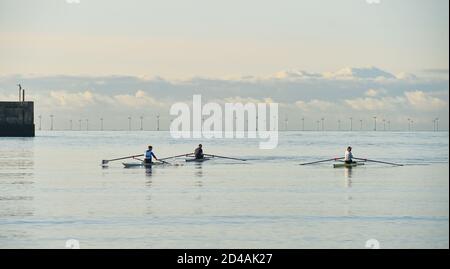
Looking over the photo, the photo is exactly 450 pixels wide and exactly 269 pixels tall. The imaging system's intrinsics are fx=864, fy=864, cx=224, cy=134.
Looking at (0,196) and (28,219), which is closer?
(28,219)

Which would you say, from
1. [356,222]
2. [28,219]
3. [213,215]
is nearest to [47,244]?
[28,219]

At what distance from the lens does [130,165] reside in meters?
78.3

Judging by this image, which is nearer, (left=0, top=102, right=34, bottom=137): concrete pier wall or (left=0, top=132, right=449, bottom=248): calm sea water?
(left=0, top=132, right=449, bottom=248): calm sea water

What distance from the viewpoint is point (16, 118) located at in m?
187

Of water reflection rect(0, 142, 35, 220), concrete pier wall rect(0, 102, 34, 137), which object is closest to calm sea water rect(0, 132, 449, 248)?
water reflection rect(0, 142, 35, 220)

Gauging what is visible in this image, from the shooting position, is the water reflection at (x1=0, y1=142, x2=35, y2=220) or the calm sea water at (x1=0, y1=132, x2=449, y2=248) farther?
the water reflection at (x1=0, y1=142, x2=35, y2=220)

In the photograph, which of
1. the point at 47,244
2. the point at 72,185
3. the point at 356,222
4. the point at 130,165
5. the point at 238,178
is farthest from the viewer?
the point at 130,165

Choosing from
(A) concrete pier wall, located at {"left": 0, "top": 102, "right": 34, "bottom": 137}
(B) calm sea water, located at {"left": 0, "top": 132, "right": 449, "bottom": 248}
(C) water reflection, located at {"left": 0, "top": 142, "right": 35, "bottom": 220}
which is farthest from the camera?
(A) concrete pier wall, located at {"left": 0, "top": 102, "right": 34, "bottom": 137}

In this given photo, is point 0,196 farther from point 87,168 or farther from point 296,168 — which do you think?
point 296,168

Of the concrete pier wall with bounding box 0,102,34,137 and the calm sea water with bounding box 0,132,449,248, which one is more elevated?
the concrete pier wall with bounding box 0,102,34,137

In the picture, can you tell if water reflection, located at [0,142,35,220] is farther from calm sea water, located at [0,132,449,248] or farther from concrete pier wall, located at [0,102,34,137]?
concrete pier wall, located at [0,102,34,137]

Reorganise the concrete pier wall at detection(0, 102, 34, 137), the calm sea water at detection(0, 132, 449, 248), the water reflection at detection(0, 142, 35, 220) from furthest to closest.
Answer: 1. the concrete pier wall at detection(0, 102, 34, 137)
2. the water reflection at detection(0, 142, 35, 220)
3. the calm sea water at detection(0, 132, 449, 248)

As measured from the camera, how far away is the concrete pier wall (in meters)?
181
